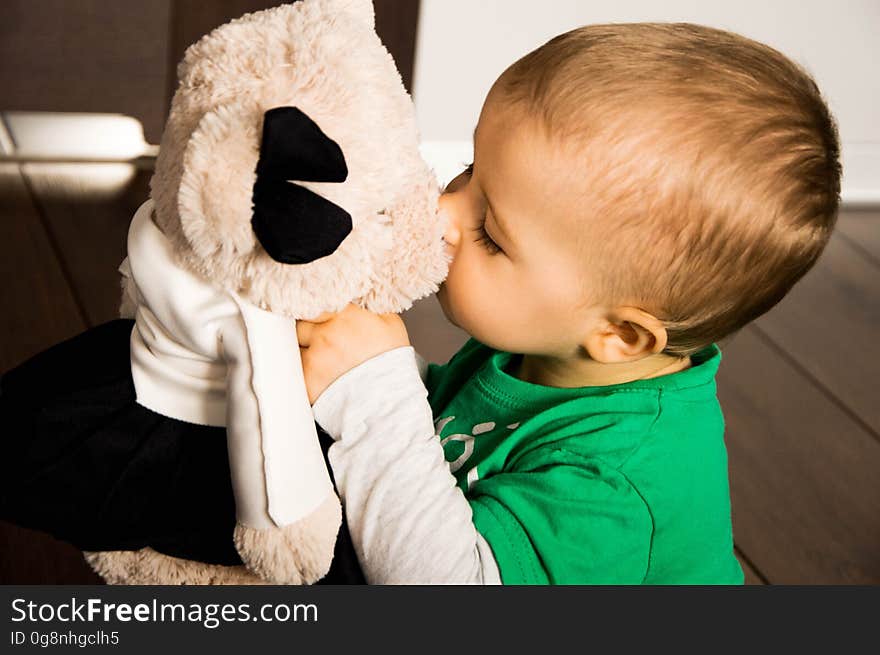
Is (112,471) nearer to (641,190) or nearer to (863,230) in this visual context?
(641,190)

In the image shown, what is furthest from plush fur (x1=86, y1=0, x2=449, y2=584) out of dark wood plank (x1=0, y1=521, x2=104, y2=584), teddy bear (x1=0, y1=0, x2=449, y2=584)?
dark wood plank (x1=0, y1=521, x2=104, y2=584)

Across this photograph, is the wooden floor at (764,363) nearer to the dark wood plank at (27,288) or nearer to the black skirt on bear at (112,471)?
the dark wood plank at (27,288)

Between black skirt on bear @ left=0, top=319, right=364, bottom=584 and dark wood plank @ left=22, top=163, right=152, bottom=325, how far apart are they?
79 cm

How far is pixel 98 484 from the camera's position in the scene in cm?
64

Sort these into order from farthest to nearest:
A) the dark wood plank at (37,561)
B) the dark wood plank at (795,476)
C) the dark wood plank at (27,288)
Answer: the dark wood plank at (27,288)
the dark wood plank at (795,476)
the dark wood plank at (37,561)

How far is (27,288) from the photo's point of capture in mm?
1461

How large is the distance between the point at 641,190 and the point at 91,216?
116 cm

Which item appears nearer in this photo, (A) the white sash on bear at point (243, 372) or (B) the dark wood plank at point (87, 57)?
(A) the white sash on bear at point (243, 372)

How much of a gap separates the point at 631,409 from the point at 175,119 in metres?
0.38

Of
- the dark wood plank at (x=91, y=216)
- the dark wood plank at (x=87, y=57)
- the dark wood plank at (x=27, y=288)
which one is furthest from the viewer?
the dark wood plank at (x=87, y=57)

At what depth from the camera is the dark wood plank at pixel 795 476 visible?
1.23 metres

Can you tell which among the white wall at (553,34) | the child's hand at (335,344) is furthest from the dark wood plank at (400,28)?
the child's hand at (335,344)

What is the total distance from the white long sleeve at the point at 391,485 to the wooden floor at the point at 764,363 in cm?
54

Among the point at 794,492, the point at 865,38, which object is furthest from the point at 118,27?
the point at 794,492
